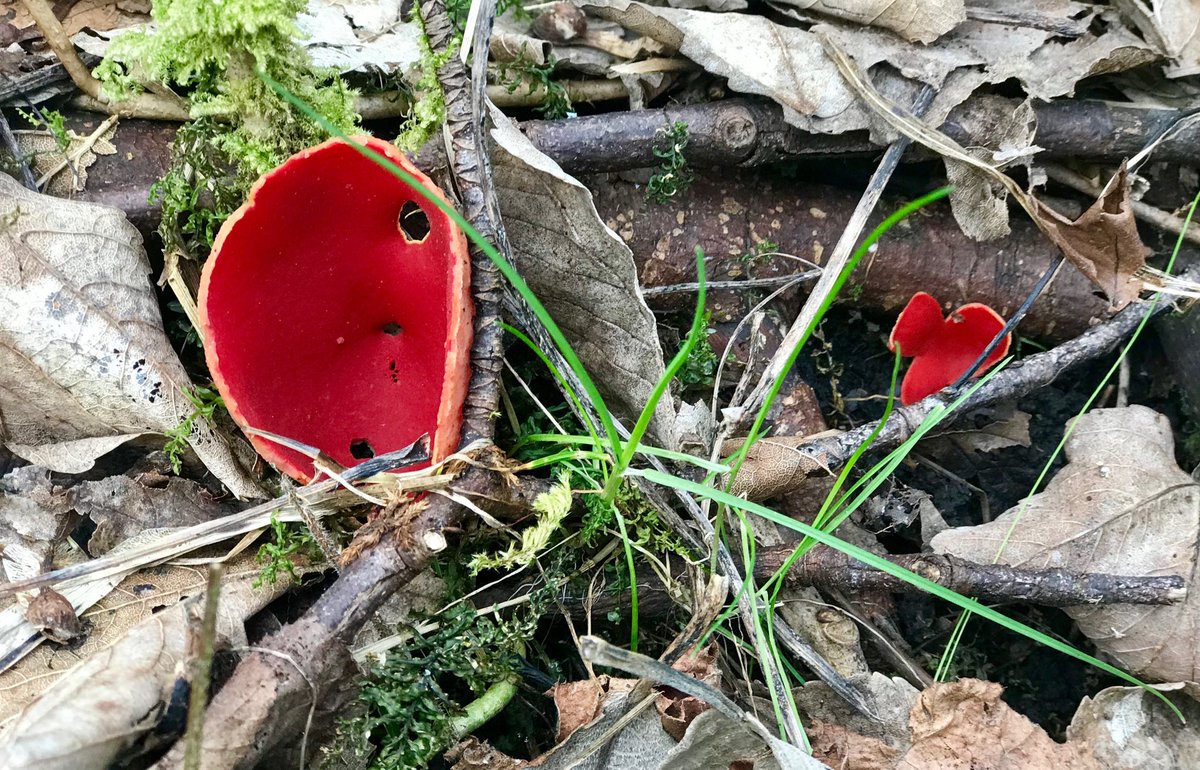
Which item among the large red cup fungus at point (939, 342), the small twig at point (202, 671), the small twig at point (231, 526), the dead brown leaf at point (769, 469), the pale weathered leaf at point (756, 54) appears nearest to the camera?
the small twig at point (202, 671)

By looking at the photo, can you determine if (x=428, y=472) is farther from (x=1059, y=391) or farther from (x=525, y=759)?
(x=1059, y=391)

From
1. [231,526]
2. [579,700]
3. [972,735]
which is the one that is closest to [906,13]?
[972,735]

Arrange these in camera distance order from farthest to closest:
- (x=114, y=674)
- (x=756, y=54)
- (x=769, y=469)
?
(x=756, y=54)
(x=769, y=469)
(x=114, y=674)

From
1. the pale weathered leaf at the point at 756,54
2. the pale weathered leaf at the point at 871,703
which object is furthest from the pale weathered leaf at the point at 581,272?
the pale weathered leaf at the point at 871,703

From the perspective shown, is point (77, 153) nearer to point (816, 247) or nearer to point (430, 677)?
point (430, 677)

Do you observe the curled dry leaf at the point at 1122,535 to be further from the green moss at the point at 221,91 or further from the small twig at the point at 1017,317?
the green moss at the point at 221,91

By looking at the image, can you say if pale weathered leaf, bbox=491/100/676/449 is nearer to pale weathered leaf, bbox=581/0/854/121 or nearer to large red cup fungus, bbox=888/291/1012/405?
pale weathered leaf, bbox=581/0/854/121

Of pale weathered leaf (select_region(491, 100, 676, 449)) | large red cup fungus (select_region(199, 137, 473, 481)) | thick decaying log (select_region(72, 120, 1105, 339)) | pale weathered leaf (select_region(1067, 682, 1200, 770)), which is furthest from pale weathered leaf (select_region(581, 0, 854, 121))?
pale weathered leaf (select_region(1067, 682, 1200, 770))
